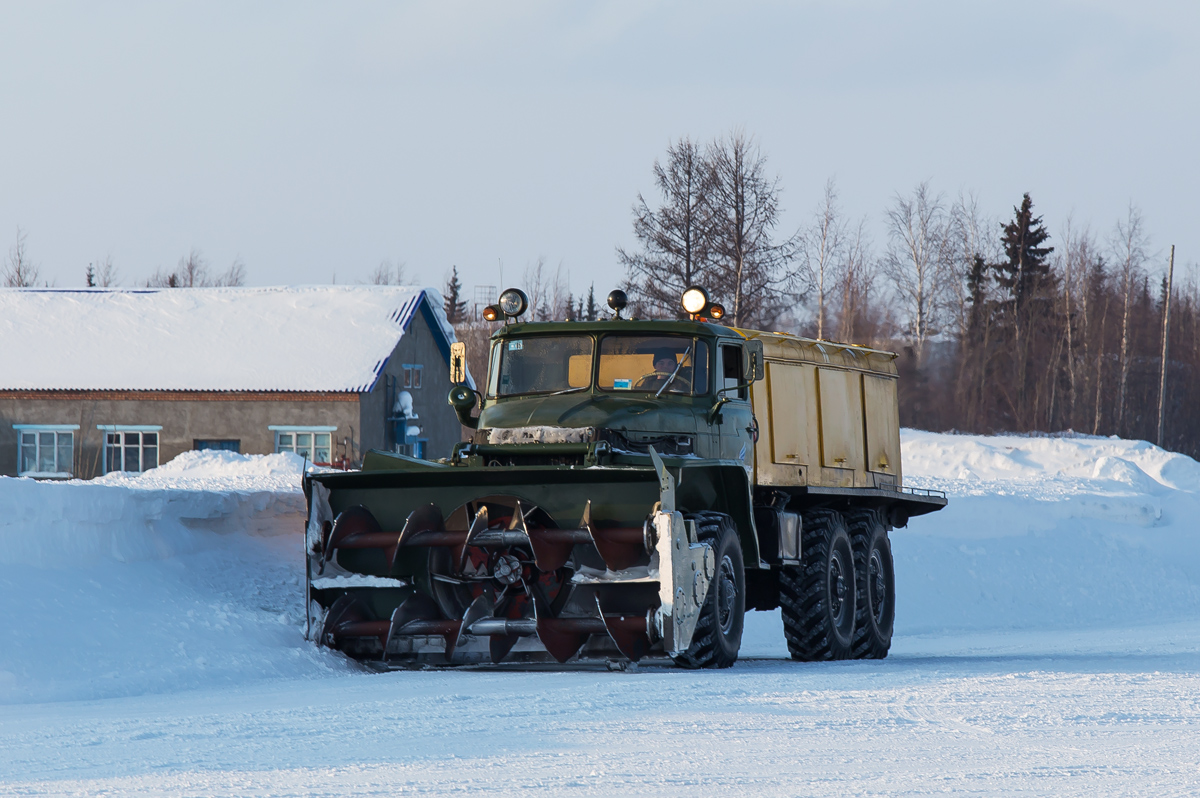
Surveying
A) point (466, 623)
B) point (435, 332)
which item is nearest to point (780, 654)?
point (466, 623)

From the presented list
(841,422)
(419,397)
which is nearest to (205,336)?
(419,397)

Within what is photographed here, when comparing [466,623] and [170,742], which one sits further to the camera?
[466,623]

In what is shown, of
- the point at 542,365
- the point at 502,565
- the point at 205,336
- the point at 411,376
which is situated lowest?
the point at 502,565

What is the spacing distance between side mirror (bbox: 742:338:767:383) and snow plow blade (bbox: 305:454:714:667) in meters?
1.89

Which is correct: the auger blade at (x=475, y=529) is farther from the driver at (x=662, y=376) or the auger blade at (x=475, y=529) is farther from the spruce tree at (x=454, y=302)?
the spruce tree at (x=454, y=302)

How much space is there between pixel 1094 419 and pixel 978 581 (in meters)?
41.0

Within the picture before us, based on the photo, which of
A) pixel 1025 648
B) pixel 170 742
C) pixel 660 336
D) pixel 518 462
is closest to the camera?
pixel 170 742

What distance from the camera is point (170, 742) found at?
734cm

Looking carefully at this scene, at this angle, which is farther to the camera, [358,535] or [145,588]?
[145,588]

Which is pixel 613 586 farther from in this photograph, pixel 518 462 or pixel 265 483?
pixel 265 483

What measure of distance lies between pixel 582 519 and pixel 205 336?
2844cm

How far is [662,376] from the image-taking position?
39.4 ft

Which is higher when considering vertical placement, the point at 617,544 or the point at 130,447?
the point at 130,447

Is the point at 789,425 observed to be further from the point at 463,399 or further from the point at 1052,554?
the point at 1052,554
